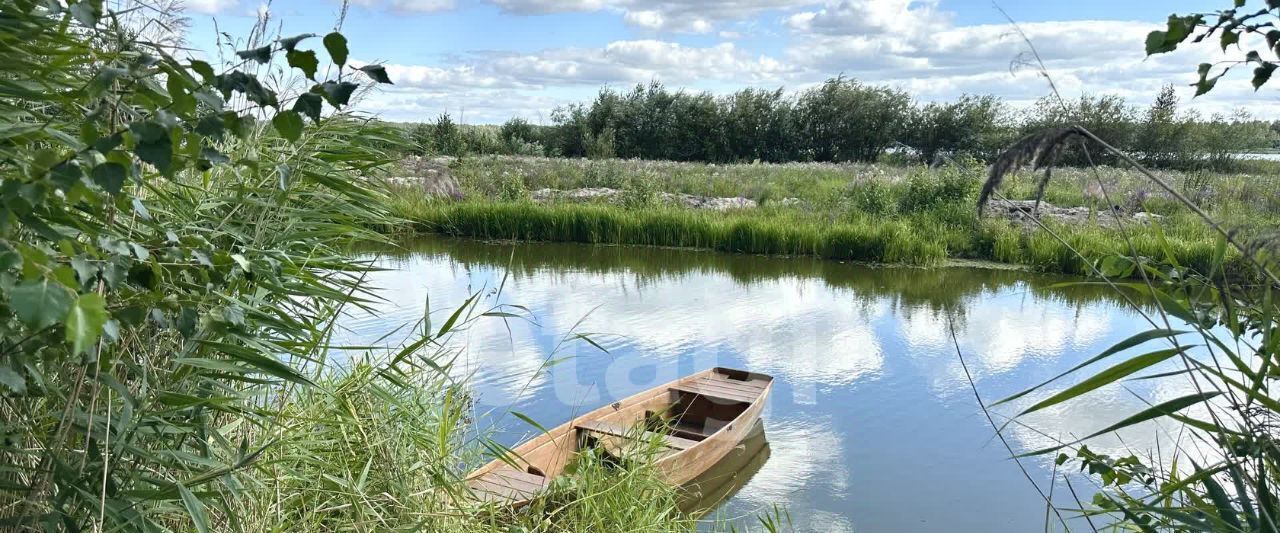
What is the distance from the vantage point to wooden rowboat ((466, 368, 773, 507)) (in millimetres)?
3811

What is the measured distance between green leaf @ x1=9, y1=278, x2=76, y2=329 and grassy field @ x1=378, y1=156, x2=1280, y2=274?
9.35 m

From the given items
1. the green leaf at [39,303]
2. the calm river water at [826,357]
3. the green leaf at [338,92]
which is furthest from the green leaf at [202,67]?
the calm river water at [826,357]

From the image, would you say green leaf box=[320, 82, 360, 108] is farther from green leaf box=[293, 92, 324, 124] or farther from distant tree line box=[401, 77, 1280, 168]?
distant tree line box=[401, 77, 1280, 168]

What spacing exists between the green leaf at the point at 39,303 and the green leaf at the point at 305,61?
0.33 meters

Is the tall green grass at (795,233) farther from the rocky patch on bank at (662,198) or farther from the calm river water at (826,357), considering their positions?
the rocky patch on bank at (662,198)

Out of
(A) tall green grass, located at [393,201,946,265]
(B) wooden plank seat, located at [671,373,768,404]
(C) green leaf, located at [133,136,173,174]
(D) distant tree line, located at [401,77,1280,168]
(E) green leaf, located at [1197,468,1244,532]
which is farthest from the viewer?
(D) distant tree line, located at [401,77,1280,168]

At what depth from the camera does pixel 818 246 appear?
37.8ft

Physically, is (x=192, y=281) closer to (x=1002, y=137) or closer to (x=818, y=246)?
(x=818, y=246)

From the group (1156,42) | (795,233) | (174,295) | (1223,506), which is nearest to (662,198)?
(795,233)

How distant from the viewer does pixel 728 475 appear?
16.6 feet

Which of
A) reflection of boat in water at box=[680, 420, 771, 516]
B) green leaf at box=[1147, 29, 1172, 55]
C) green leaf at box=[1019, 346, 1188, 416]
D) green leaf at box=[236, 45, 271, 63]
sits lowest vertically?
reflection of boat in water at box=[680, 420, 771, 516]

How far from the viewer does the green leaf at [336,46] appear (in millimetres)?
1076

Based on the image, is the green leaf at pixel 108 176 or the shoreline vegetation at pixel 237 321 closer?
the green leaf at pixel 108 176

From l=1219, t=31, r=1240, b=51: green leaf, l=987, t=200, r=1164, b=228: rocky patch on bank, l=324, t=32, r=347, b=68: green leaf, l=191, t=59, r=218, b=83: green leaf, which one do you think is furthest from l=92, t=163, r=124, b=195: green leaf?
l=987, t=200, r=1164, b=228: rocky patch on bank
